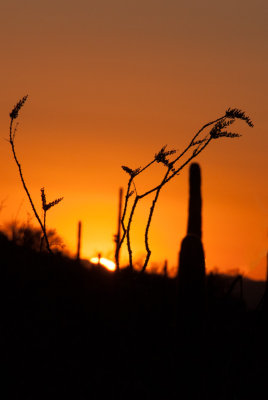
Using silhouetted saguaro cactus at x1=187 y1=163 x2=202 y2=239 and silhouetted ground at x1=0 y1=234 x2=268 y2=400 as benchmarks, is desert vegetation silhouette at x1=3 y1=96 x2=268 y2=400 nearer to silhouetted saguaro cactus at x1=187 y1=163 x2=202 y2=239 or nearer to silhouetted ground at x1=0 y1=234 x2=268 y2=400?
silhouetted ground at x1=0 y1=234 x2=268 y2=400

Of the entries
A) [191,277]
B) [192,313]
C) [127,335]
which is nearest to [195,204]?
[127,335]

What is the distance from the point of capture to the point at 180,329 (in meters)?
3.67

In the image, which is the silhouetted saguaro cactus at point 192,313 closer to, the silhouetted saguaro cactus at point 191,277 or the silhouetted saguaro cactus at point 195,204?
the silhouetted saguaro cactus at point 191,277

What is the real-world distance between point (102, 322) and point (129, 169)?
4425 millimetres

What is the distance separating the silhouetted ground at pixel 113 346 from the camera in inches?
144

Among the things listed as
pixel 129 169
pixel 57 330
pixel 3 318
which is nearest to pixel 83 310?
pixel 57 330

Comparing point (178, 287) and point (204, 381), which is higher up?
point (178, 287)

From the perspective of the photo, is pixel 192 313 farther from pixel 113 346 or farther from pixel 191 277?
pixel 113 346

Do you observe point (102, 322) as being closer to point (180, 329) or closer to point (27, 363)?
point (27, 363)

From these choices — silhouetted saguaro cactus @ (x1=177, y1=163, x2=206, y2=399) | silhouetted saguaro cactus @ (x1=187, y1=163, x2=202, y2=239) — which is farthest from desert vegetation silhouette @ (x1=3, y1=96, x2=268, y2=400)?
silhouetted saguaro cactus @ (x1=187, y1=163, x2=202, y2=239)

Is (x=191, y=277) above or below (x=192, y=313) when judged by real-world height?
above

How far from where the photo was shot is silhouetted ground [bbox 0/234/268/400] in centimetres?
365

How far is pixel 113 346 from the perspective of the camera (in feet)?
20.2

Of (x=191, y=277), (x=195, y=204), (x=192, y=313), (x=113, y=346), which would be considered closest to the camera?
(x=192, y=313)
